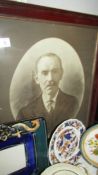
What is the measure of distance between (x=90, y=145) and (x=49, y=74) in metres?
0.33

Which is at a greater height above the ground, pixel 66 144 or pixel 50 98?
pixel 50 98

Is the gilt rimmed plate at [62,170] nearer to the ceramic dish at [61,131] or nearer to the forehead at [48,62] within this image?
the ceramic dish at [61,131]

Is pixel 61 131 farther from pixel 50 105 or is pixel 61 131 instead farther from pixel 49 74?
pixel 49 74

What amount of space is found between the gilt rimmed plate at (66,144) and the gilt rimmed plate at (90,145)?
0.02m

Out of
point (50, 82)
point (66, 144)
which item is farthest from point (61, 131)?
point (50, 82)

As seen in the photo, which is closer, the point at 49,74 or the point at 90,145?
the point at 49,74

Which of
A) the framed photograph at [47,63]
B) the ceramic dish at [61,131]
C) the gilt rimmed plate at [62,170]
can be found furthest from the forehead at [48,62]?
the gilt rimmed plate at [62,170]

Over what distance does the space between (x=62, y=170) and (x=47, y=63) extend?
373 millimetres

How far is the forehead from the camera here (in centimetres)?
71

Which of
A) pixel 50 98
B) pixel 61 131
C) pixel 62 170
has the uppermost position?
pixel 50 98

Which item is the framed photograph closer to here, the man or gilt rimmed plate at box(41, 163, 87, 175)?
the man

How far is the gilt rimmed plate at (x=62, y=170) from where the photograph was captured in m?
0.73

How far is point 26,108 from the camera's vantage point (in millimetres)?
711

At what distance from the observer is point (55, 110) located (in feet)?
2.56
